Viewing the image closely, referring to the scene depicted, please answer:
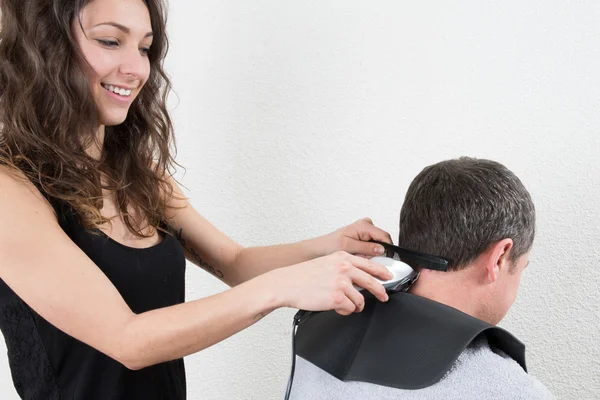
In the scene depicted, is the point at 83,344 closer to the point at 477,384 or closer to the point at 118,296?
the point at 118,296

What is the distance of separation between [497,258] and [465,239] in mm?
63

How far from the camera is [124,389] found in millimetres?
1418

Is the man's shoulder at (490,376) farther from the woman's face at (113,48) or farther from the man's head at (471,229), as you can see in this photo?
the woman's face at (113,48)

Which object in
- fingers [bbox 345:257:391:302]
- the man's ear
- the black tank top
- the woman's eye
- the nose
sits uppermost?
the woman's eye

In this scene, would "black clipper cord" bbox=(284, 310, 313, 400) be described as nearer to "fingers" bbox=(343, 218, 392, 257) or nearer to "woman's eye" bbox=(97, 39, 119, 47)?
"fingers" bbox=(343, 218, 392, 257)

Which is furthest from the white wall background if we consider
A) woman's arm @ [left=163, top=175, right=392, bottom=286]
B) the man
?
the man

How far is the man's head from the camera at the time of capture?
3.84ft

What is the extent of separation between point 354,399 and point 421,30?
903 mm

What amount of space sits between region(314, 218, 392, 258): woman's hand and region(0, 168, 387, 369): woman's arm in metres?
0.29

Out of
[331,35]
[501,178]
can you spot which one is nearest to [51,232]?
[501,178]

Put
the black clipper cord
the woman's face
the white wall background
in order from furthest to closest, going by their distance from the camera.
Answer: the white wall background < the woman's face < the black clipper cord

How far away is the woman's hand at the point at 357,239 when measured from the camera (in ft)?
4.67

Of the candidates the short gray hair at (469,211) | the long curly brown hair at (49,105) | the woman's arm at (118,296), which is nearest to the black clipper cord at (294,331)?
the woman's arm at (118,296)

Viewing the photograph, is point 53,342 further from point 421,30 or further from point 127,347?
point 421,30
